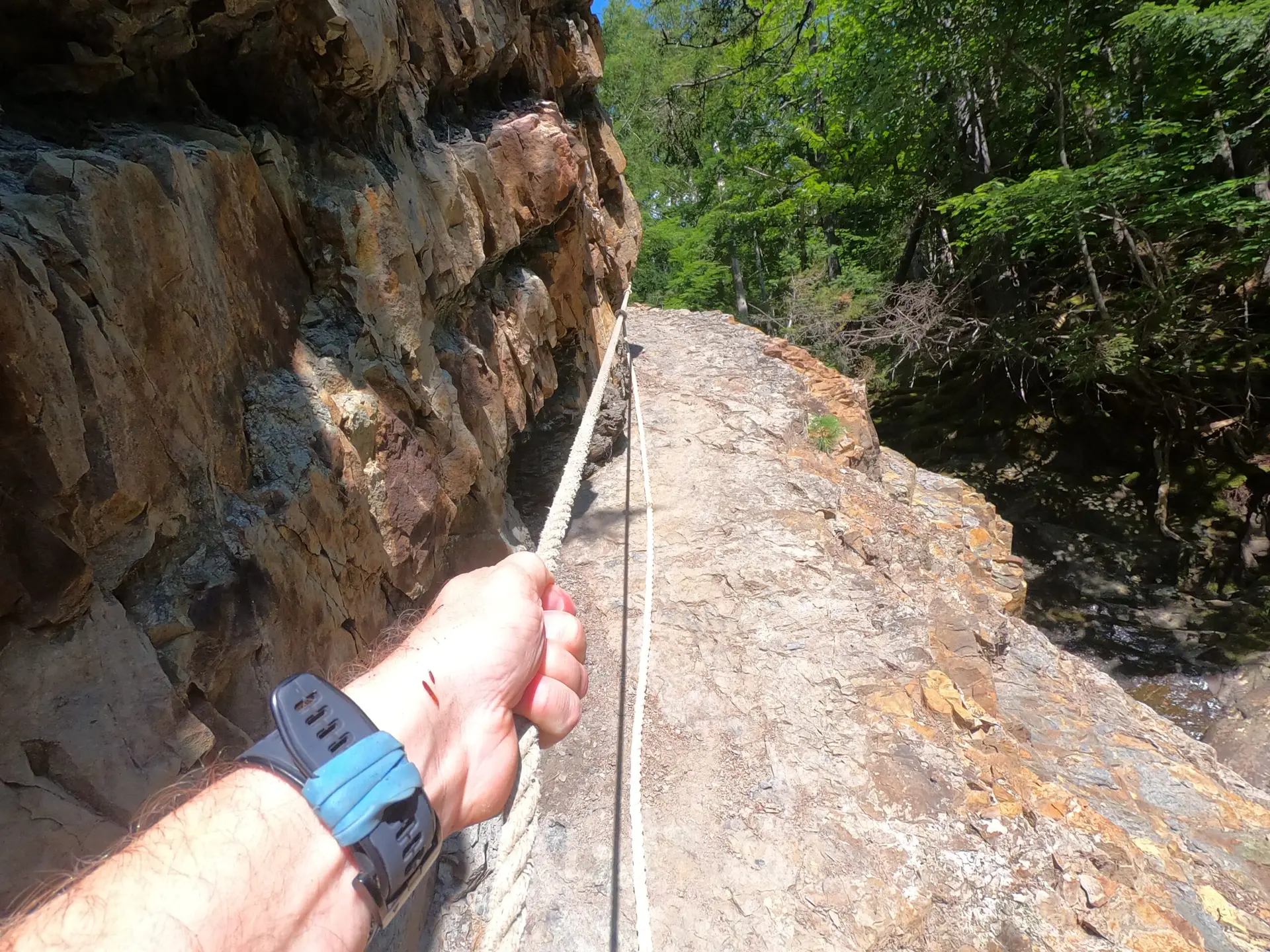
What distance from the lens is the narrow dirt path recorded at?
2822 millimetres

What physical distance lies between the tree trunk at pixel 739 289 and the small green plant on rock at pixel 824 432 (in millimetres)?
7514

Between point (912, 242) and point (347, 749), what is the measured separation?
12.8 metres

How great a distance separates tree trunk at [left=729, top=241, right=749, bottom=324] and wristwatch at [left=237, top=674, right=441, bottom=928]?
1426 cm

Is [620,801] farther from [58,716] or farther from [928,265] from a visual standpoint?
[928,265]

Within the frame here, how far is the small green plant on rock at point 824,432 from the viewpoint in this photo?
720 cm

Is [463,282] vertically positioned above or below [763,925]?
above

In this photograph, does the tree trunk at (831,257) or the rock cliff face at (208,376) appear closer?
the rock cliff face at (208,376)

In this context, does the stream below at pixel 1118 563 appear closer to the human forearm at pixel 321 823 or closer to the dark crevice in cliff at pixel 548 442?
the dark crevice in cliff at pixel 548 442

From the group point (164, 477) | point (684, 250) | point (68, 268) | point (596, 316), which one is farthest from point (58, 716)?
point (684, 250)

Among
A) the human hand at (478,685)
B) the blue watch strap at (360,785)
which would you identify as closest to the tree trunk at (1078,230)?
the human hand at (478,685)

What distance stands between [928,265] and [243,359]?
12.7 metres

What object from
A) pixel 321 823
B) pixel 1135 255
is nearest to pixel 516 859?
pixel 321 823

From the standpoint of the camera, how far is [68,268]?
4.31 feet

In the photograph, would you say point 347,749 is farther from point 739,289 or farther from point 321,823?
point 739,289
